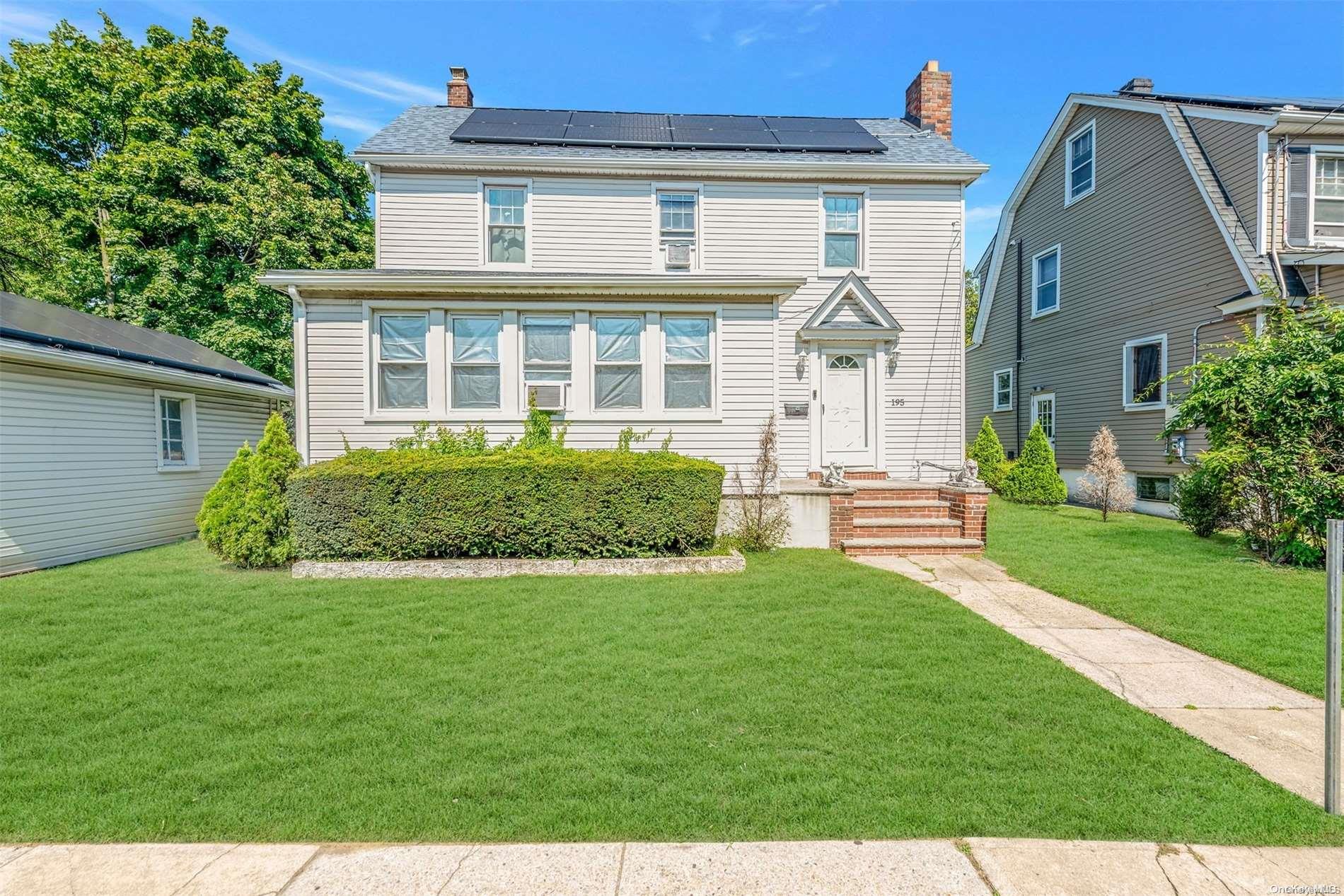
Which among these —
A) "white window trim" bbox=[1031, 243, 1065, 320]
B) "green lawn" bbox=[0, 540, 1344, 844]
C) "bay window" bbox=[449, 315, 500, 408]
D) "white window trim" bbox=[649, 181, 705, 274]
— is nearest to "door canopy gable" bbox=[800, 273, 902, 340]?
"white window trim" bbox=[649, 181, 705, 274]

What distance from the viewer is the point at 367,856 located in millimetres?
2211

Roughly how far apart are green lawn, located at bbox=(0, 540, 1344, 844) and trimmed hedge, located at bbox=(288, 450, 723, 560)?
1465mm

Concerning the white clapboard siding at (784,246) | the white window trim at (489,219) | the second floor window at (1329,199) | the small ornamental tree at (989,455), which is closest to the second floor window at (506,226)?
the white window trim at (489,219)

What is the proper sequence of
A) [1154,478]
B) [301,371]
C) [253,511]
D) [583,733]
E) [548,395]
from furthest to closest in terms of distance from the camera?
[1154,478], [548,395], [301,371], [253,511], [583,733]

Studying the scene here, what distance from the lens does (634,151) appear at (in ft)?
36.2

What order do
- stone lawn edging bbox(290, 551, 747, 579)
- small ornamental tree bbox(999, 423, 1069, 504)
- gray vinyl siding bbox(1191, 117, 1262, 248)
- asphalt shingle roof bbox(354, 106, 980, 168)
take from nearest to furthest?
stone lawn edging bbox(290, 551, 747, 579) < gray vinyl siding bbox(1191, 117, 1262, 248) < asphalt shingle roof bbox(354, 106, 980, 168) < small ornamental tree bbox(999, 423, 1069, 504)

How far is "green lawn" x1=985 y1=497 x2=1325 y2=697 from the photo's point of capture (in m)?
4.30

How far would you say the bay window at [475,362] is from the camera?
8445 millimetres

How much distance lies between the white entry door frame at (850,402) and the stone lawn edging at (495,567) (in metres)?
4.51

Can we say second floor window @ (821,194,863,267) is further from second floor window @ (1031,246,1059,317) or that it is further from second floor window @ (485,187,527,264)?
second floor window @ (1031,246,1059,317)

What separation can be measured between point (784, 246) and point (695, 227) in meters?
1.70

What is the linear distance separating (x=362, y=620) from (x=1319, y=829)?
5.97 m

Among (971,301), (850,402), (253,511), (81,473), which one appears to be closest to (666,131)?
(850,402)

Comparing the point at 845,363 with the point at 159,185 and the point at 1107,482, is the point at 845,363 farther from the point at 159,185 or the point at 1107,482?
the point at 159,185
